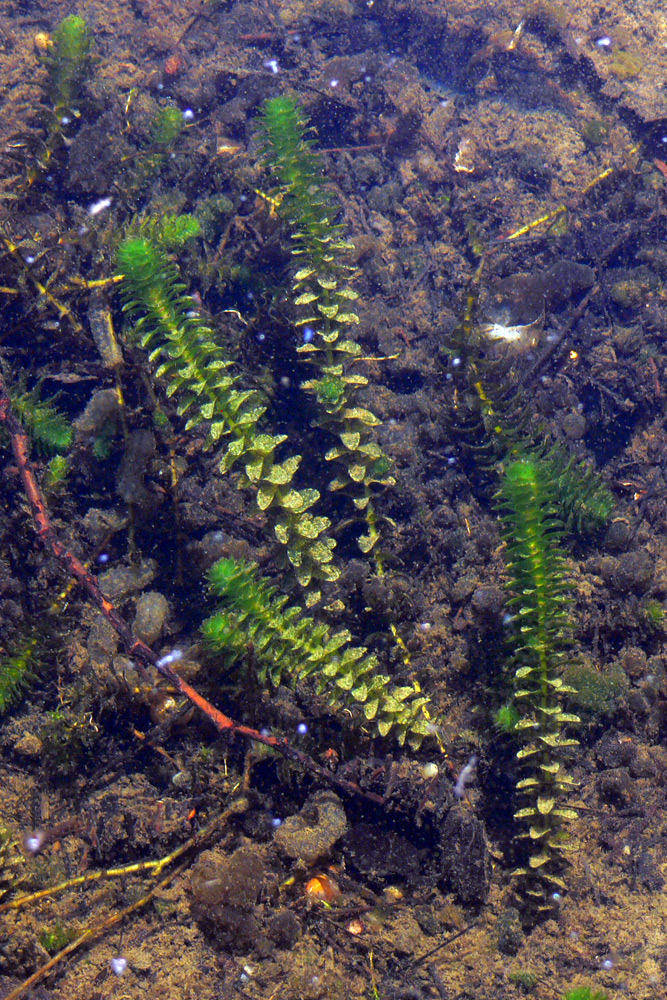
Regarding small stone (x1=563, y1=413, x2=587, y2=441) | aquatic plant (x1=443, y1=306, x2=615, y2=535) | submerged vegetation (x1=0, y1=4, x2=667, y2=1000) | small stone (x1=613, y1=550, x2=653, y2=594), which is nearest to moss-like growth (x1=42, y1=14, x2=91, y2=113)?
submerged vegetation (x1=0, y1=4, x2=667, y2=1000)

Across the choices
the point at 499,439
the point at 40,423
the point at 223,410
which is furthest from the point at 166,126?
the point at 499,439

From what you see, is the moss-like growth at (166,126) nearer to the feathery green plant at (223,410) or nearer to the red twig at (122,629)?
the feathery green plant at (223,410)

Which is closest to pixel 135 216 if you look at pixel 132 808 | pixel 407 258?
pixel 407 258

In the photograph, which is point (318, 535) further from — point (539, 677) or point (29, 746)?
point (29, 746)

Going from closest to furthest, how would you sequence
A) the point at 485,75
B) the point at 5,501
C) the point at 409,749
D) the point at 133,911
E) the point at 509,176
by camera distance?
the point at 133,911 → the point at 409,749 → the point at 5,501 → the point at 509,176 → the point at 485,75

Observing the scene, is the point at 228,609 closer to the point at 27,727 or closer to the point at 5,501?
the point at 27,727
